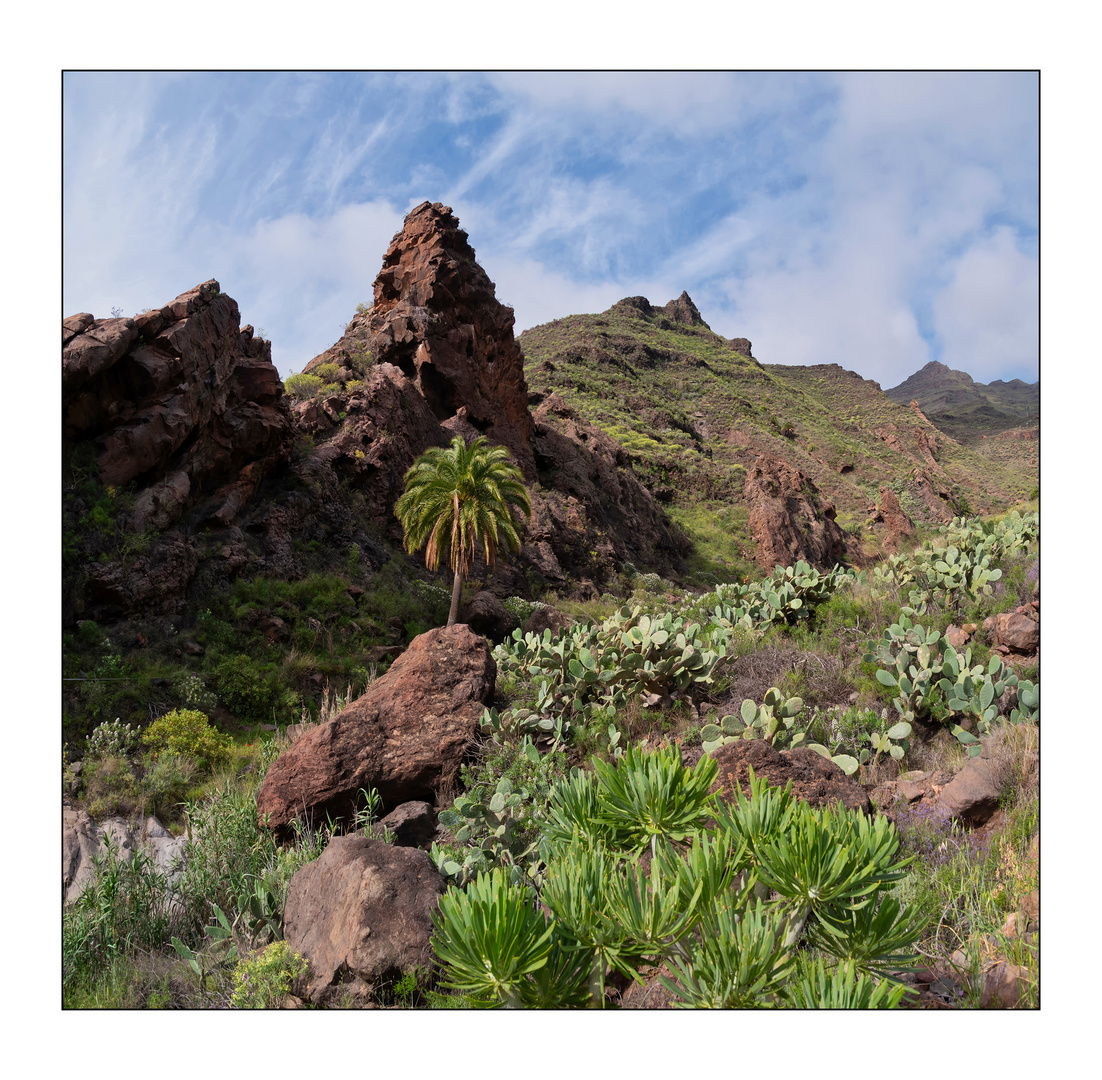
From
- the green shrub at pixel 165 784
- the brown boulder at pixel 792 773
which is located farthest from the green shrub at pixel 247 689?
the brown boulder at pixel 792 773

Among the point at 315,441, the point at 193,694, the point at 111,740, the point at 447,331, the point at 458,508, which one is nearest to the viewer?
the point at 111,740

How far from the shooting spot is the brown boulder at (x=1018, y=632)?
19.8 ft

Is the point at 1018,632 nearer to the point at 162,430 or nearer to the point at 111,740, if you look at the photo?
the point at 111,740

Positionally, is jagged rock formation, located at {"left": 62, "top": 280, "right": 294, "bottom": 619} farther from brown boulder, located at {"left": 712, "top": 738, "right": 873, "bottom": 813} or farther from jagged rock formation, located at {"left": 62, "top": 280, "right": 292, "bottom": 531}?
brown boulder, located at {"left": 712, "top": 738, "right": 873, "bottom": 813}

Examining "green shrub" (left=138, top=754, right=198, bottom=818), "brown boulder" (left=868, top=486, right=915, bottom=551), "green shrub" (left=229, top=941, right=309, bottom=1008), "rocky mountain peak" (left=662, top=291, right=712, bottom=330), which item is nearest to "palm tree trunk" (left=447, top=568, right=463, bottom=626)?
"green shrub" (left=138, top=754, right=198, bottom=818)

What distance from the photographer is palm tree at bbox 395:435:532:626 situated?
1825 cm

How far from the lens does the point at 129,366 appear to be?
15.3m

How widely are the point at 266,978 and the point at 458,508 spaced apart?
1524 centimetres

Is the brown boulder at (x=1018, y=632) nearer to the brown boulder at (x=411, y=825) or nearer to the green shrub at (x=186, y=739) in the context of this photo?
the brown boulder at (x=411, y=825)

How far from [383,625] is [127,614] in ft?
20.5

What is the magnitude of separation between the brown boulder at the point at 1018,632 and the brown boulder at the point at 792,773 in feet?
10.6

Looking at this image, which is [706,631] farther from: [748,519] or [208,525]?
[748,519]

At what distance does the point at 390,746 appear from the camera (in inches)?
248

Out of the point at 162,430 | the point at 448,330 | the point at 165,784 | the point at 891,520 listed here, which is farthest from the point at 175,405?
the point at 891,520
